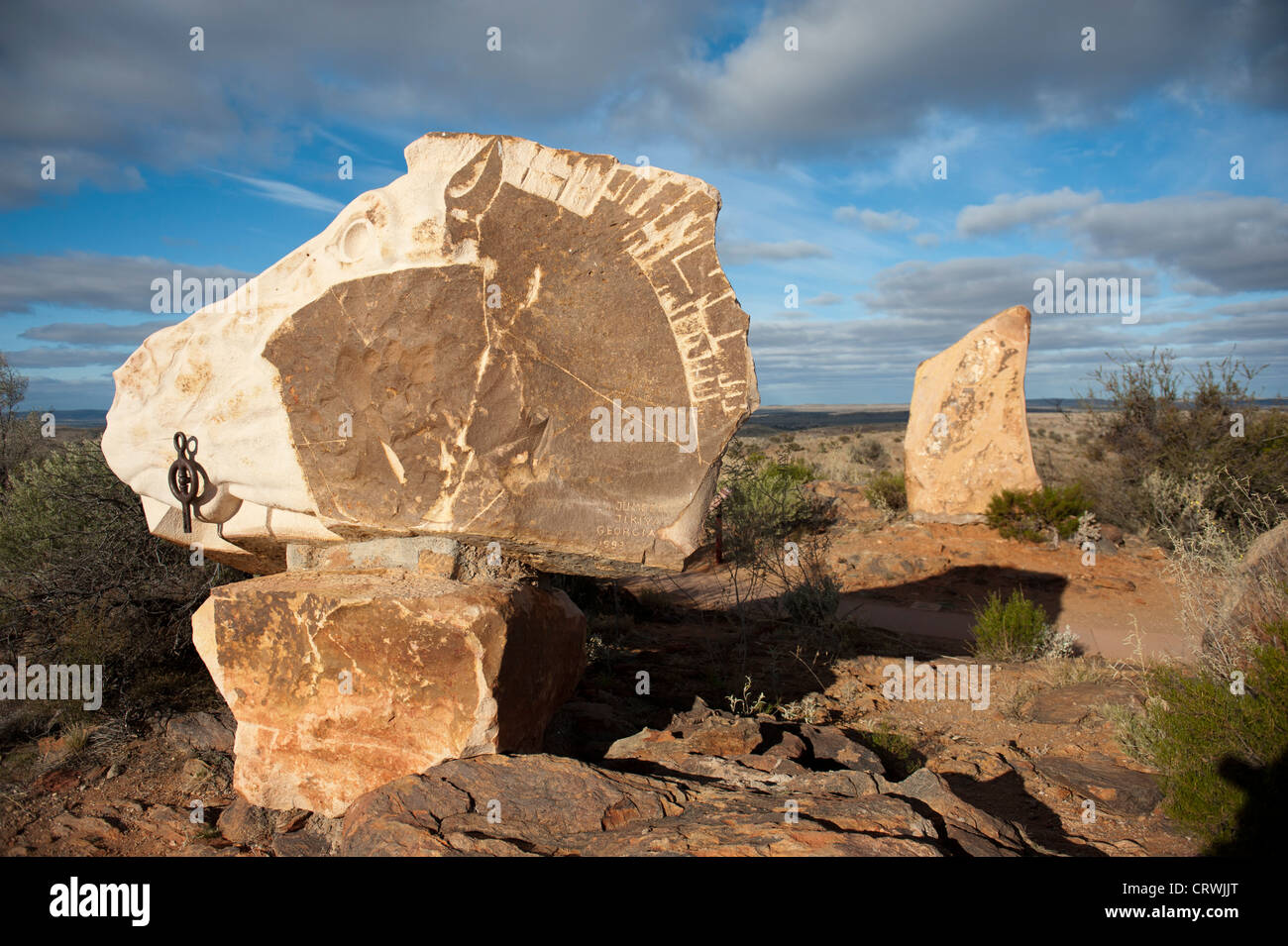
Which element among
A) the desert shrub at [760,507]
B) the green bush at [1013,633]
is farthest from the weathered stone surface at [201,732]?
the green bush at [1013,633]

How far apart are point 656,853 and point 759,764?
1.26 meters

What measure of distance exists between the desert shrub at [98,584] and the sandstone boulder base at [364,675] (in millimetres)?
1766

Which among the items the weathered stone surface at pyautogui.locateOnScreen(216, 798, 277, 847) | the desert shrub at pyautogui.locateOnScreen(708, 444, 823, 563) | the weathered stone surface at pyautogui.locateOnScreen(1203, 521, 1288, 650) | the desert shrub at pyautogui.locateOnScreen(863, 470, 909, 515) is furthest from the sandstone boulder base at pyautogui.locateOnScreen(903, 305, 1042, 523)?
the weathered stone surface at pyautogui.locateOnScreen(216, 798, 277, 847)

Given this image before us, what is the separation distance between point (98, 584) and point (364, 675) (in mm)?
3001

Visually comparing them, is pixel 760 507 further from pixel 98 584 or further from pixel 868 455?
pixel 868 455

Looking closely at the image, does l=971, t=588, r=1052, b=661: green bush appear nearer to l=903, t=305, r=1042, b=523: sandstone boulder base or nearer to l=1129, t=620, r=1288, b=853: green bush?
l=1129, t=620, r=1288, b=853: green bush

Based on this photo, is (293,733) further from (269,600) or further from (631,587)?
(631,587)

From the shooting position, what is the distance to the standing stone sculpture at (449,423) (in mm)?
2979

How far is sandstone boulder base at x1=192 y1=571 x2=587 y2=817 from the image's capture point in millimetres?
2959

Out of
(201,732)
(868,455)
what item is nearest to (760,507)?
(201,732)

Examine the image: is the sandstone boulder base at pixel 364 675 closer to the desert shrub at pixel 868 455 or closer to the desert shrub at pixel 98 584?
the desert shrub at pixel 98 584

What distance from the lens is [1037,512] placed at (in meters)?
10.7

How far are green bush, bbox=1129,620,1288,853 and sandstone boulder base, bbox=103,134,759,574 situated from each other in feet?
7.88
